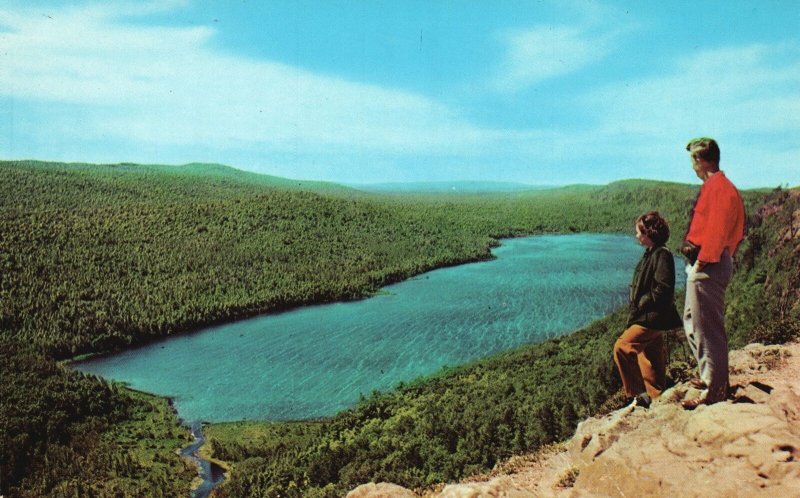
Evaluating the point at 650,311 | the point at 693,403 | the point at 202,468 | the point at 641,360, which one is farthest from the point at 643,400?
the point at 202,468

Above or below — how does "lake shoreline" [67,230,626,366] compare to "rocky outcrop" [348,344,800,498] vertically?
below

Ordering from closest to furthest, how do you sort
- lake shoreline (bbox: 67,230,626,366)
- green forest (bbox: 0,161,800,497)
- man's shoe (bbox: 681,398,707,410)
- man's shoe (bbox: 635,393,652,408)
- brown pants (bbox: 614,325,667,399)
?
man's shoe (bbox: 681,398,707,410) → brown pants (bbox: 614,325,667,399) → man's shoe (bbox: 635,393,652,408) → green forest (bbox: 0,161,800,497) → lake shoreline (bbox: 67,230,626,366)

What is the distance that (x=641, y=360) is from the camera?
7172 millimetres

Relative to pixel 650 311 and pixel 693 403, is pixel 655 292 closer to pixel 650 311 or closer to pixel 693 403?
A: pixel 650 311

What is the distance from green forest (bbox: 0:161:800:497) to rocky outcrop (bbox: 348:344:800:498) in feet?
8.23

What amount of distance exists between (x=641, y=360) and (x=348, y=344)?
93.4 feet

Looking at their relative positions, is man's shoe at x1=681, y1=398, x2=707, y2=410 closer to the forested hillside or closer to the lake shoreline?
the forested hillside

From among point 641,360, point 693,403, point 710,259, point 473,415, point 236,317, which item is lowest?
point 236,317

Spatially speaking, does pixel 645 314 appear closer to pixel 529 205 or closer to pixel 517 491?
pixel 517 491

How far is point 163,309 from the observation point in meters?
41.2

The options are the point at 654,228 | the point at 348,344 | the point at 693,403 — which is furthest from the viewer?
the point at 348,344

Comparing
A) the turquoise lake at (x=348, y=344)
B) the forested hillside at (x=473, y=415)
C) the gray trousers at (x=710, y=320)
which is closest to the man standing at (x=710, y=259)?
→ the gray trousers at (x=710, y=320)

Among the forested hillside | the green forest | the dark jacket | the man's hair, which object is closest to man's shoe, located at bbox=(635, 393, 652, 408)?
the dark jacket

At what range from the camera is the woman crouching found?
6675 mm
